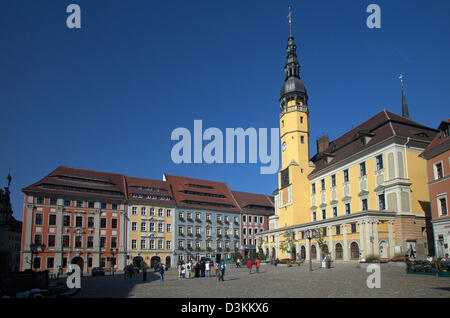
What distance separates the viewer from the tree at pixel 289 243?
55.7 m

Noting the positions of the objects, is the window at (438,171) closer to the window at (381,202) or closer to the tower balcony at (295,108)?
the window at (381,202)

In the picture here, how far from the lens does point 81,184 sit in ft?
220

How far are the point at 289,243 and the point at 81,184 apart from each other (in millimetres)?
36475

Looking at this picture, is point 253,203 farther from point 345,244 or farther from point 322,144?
point 345,244

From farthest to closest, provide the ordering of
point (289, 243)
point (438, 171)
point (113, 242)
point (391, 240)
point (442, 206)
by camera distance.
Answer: point (113, 242), point (289, 243), point (391, 240), point (438, 171), point (442, 206)

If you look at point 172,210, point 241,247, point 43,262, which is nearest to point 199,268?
point 43,262

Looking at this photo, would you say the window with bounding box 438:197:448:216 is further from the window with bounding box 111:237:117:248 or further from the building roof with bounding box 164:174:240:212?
the window with bounding box 111:237:117:248

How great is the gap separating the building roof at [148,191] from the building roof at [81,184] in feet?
4.96

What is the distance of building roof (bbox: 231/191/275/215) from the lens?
8522 cm

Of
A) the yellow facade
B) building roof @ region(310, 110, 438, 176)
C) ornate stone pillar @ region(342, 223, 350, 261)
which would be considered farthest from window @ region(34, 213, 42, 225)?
ornate stone pillar @ region(342, 223, 350, 261)

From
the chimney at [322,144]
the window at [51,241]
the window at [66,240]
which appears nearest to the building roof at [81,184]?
the window at [66,240]

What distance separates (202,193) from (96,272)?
3791cm

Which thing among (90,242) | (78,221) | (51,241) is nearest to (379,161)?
(90,242)
